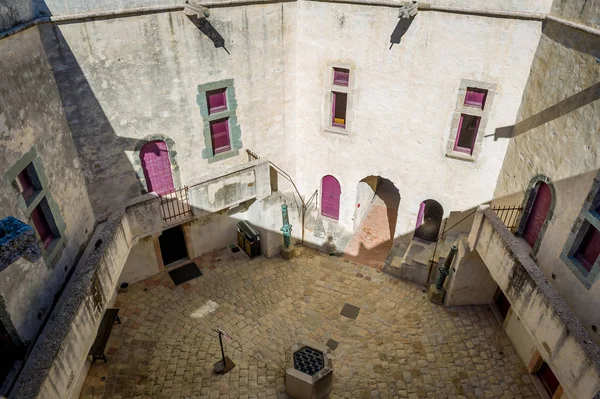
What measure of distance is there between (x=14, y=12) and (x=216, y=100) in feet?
19.5

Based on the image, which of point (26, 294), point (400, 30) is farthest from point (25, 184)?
point (400, 30)

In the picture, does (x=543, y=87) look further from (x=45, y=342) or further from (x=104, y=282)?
(x=45, y=342)

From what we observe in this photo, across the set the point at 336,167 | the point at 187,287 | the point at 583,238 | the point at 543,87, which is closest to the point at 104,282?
the point at 187,287

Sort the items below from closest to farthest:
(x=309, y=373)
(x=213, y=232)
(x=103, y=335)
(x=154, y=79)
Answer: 1. (x=309, y=373)
2. (x=103, y=335)
3. (x=154, y=79)
4. (x=213, y=232)

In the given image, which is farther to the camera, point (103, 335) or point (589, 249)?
point (103, 335)

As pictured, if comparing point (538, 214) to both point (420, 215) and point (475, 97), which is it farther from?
point (420, 215)

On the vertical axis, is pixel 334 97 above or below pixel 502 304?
above

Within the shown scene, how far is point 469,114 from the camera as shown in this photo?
12836 mm

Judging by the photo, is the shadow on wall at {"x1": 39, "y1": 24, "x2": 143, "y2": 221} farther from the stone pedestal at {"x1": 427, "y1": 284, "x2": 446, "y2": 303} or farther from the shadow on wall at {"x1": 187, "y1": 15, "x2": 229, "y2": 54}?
the stone pedestal at {"x1": 427, "y1": 284, "x2": 446, "y2": 303}

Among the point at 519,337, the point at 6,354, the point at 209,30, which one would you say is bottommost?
the point at 519,337

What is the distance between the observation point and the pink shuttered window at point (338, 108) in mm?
14891

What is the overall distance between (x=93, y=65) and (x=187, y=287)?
7613mm

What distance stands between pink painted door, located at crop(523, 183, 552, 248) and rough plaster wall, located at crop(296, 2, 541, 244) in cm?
212

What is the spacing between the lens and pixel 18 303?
7.98 meters
